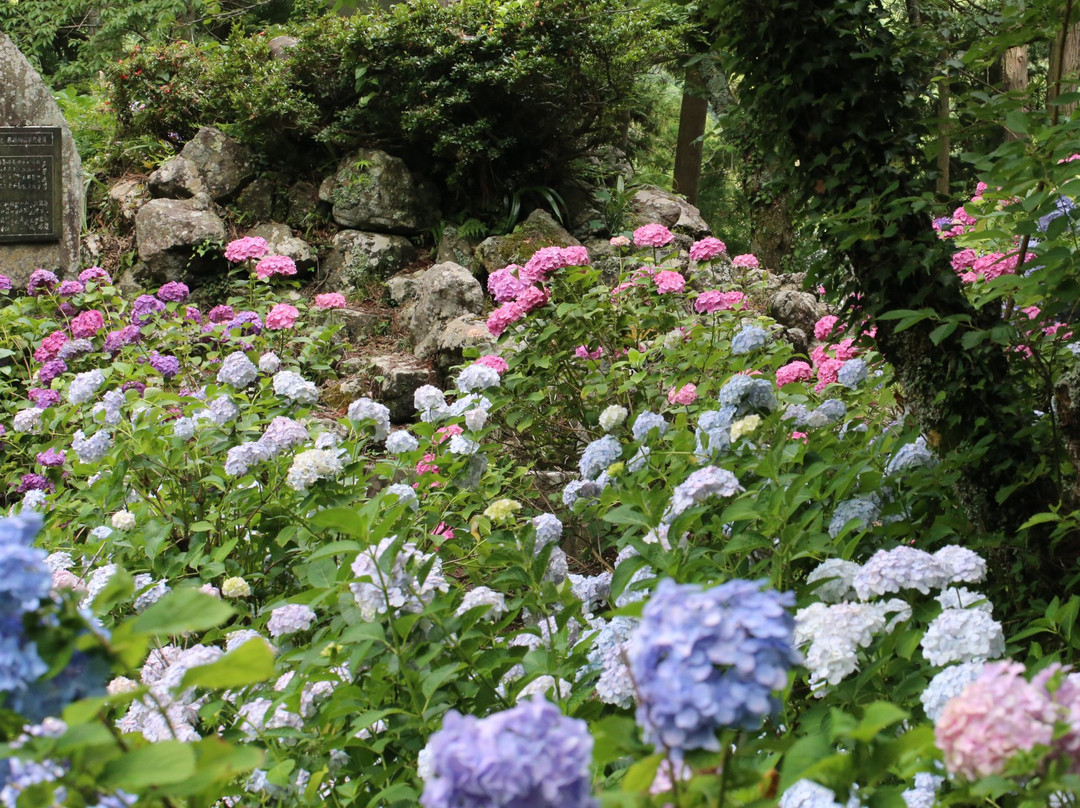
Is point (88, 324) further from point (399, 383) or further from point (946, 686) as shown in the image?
point (946, 686)

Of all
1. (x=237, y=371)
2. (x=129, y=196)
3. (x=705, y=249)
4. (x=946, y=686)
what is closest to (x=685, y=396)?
(x=705, y=249)

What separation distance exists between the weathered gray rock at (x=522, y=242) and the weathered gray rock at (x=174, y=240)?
73.3 inches

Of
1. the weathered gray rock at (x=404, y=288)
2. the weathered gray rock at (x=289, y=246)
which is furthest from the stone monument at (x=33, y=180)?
the weathered gray rock at (x=404, y=288)

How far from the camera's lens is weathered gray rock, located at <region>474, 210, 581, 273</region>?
5992mm

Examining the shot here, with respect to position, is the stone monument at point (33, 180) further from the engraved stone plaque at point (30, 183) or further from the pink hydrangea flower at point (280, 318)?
the pink hydrangea flower at point (280, 318)

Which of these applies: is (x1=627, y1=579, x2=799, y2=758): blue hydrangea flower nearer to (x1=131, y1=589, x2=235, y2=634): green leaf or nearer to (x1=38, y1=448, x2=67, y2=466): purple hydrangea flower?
(x1=131, y1=589, x2=235, y2=634): green leaf

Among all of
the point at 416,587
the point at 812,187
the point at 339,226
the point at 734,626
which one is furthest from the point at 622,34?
the point at 734,626

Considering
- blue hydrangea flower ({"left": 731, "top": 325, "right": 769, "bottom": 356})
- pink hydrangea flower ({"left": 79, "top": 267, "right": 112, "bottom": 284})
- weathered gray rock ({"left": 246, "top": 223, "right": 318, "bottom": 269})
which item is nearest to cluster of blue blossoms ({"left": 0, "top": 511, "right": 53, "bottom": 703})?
blue hydrangea flower ({"left": 731, "top": 325, "right": 769, "bottom": 356})

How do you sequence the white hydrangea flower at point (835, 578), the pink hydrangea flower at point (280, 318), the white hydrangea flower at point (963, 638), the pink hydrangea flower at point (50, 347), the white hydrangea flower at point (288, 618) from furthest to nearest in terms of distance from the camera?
the pink hydrangea flower at point (50, 347) < the pink hydrangea flower at point (280, 318) < the white hydrangea flower at point (288, 618) < the white hydrangea flower at point (835, 578) < the white hydrangea flower at point (963, 638)

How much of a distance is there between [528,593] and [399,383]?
10.5ft

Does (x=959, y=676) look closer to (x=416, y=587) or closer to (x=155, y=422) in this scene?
(x=416, y=587)

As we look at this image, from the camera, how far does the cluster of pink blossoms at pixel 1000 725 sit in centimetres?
79

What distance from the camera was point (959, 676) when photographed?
124cm

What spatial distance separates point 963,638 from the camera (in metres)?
1.37
